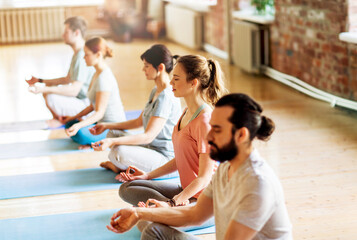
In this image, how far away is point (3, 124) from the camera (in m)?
5.90

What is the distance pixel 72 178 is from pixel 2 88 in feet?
14.1

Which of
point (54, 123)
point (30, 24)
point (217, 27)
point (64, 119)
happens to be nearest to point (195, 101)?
point (64, 119)

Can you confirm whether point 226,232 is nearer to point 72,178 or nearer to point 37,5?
point 72,178

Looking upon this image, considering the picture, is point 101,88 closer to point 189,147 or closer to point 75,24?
Answer: point 75,24

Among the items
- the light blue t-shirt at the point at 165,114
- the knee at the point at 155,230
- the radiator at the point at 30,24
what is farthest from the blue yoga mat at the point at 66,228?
the radiator at the point at 30,24

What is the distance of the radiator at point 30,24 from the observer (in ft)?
43.0

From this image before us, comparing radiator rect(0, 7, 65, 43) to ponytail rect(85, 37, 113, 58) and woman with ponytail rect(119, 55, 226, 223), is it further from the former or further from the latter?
woman with ponytail rect(119, 55, 226, 223)

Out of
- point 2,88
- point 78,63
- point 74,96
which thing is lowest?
point 2,88

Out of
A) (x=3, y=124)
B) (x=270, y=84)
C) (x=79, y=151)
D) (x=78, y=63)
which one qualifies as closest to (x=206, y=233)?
(x=79, y=151)

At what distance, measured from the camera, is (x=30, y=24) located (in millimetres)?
13266

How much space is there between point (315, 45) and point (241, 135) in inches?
187

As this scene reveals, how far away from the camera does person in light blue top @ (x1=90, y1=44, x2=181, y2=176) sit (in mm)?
3613

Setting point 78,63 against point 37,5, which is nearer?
point 78,63

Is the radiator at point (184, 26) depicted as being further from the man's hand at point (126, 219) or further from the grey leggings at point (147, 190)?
the man's hand at point (126, 219)
